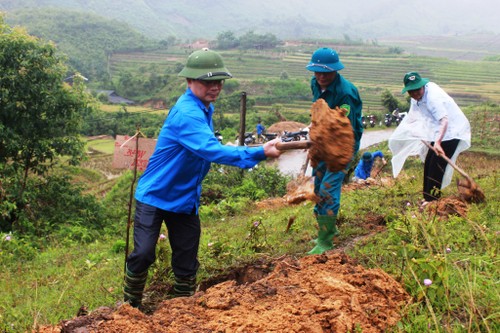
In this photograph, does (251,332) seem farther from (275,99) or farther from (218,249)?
(275,99)

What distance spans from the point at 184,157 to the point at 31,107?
33.5 feet

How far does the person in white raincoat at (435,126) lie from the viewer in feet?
18.8

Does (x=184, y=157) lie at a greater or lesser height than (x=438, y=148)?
greater

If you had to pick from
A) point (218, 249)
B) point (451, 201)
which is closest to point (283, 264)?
point (218, 249)

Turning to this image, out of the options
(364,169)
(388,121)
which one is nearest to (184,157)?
(364,169)

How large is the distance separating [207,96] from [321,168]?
1529 mm

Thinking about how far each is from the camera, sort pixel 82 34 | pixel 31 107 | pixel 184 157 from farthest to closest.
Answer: pixel 82 34, pixel 31 107, pixel 184 157

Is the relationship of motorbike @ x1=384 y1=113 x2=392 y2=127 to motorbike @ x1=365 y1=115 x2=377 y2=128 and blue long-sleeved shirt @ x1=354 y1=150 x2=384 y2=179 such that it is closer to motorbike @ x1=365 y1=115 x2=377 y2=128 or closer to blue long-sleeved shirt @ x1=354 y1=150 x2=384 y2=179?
motorbike @ x1=365 y1=115 x2=377 y2=128

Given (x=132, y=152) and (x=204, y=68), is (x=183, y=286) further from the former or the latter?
(x=204, y=68)

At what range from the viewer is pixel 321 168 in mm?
4871

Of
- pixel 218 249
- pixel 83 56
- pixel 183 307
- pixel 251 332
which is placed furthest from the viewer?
pixel 83 56

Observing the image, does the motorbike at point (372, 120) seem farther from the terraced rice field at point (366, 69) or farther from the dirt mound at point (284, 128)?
the terraced rice field at point (366, 69)

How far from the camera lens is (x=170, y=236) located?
13.2 feet

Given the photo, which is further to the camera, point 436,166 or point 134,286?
point 436,166
